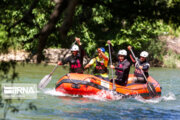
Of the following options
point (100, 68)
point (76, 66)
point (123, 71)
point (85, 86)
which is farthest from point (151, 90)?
point (76, 66)

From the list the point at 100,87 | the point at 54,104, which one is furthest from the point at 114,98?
the point at 54,104

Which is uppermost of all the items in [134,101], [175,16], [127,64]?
[175,16]

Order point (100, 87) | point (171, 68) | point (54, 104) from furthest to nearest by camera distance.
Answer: point (171, 68), point (100, 87), point (54, 104)

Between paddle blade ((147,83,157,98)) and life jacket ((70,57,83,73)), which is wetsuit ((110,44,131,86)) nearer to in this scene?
paddle blade ((147,83,157,98))

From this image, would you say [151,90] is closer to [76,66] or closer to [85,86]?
[85,86]

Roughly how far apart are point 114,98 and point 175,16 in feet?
21.9

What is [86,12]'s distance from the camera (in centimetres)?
559

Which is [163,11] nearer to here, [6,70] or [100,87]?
[6,70]

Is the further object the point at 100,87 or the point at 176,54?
the point at 176,54

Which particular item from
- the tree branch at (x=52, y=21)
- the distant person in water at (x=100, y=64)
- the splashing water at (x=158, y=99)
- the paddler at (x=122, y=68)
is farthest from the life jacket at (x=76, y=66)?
the tree branch at (x=52, y=21)

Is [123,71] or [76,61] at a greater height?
[76,61]

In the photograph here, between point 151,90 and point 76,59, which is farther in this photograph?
point 151,90

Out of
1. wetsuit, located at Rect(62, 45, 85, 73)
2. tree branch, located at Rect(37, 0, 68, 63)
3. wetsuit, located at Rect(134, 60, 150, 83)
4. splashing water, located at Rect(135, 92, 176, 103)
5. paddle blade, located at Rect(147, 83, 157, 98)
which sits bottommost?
splashing water, located at Rect(135, 92, 176, 103)

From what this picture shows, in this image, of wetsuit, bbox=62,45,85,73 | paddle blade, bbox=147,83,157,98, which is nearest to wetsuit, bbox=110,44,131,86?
paddle blade, bbox=147,83,157,98
